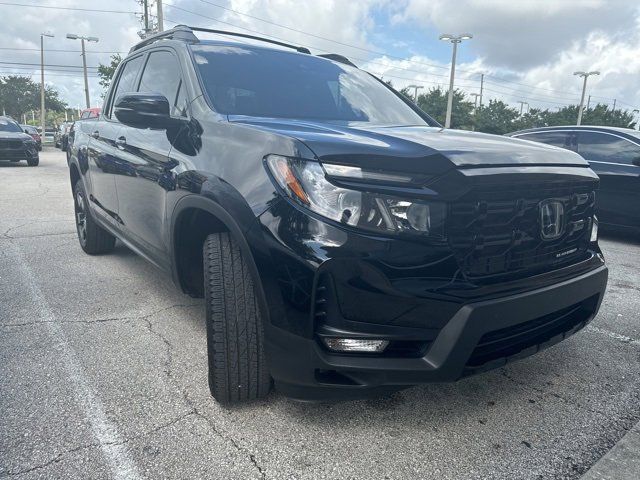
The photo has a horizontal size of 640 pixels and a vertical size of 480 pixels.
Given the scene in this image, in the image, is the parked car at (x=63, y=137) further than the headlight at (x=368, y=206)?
Yes

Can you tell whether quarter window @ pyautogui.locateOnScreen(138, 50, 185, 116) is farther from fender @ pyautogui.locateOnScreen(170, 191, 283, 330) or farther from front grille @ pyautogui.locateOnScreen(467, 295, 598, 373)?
front grille @ pyautogui.locateOnScreen(467, 295, 598, 373)

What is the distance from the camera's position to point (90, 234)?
488 cm

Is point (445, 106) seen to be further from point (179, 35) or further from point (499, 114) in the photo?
point (179, 35)

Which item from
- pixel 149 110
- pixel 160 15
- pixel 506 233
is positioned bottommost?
pixel 506 233

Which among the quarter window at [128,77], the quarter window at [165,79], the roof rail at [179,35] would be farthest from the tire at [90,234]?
the roof rail at [179,35]

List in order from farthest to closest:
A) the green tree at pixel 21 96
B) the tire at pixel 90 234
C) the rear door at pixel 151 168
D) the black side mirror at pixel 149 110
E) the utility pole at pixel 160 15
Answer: the green tree at pixel 21 96 < the utility pole at pixel 160 15 < the tire at pixel 90 234 < the rear door at pixel 151 168 < the black side mirror at pixel 149 110

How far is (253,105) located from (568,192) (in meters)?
1.68

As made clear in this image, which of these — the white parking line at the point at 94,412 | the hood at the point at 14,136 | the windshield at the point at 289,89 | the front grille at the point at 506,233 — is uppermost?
the windshield at the point at 289,89

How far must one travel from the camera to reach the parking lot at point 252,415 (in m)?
1.94

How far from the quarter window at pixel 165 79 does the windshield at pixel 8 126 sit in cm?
1567

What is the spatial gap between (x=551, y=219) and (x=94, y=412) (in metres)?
2.21

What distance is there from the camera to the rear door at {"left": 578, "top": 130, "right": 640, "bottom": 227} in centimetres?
616

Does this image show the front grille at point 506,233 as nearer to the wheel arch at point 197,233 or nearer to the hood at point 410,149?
the hood at point 410,149

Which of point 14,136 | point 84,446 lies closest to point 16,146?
point 14,136
